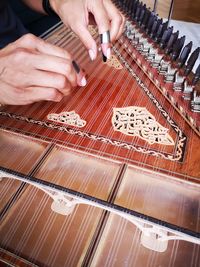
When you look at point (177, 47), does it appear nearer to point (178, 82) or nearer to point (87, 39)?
point (178, 82)

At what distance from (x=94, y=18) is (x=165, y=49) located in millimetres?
581

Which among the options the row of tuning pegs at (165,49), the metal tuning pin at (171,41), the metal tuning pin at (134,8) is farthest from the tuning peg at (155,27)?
the metal tuning pin at (134,8)

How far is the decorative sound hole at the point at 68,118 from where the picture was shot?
1.30 meters

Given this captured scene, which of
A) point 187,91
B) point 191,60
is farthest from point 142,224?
point 191,60

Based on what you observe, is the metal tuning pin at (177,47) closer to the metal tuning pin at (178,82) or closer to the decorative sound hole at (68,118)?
the metal tuning pin at (178,82)

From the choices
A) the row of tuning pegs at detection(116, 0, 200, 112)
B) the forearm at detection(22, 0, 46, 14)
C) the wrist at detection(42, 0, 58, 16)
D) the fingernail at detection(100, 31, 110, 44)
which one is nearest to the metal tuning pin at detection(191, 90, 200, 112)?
the row of tuning pegs at detection(116, 0, 200, 112)

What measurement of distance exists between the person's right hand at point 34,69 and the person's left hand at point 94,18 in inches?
10.9

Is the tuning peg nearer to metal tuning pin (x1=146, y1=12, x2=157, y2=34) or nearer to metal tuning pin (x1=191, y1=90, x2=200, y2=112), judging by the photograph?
metal tuning pin (x1=146, y1=12, x2=157, y2=34)

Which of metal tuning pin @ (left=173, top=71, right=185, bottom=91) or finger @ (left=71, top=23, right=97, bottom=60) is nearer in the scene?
finger @ (left=71, top=23, right=97, bottom=60)

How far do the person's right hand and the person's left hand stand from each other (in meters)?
0.28

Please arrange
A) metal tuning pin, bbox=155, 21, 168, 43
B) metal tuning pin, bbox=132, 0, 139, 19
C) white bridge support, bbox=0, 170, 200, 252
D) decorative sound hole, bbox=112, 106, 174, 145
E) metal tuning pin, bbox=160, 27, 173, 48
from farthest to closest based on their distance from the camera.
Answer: metal tuning pin, bbox=132, 0, 139, 19 < metal tuning pin, bbox=155, 21, 168, 43 < metal tuning pin, bbox=160, 27, 173, 48 < decorative sound hole, bbox=112, 106, 174, 145 < white bridge support, bbox=0, 170, 200, 252

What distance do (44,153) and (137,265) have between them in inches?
22.8

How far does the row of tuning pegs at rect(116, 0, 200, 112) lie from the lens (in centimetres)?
144

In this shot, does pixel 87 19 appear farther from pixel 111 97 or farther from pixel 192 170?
pixel 192 170
